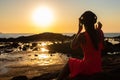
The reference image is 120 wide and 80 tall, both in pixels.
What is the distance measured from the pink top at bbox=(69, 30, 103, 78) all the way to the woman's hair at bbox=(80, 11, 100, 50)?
0.13 metres

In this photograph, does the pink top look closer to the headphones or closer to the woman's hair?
the woman's hair

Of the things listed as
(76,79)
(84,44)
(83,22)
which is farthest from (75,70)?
(83,22)

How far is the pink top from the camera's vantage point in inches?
278

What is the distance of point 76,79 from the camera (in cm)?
743

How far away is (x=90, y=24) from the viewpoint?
6.95 meters

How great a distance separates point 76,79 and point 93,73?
1.52ft

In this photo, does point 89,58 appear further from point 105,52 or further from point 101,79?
point 105,52

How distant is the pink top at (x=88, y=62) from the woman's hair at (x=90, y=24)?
13 cm

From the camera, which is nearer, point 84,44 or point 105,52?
point 84,44

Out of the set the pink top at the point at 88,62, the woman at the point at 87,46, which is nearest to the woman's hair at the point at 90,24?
the woman at the point at 87,46

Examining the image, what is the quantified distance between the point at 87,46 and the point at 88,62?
1.40 feet

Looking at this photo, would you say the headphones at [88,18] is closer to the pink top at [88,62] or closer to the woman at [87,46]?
the woman at [87,46]

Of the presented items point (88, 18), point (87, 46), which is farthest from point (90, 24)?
point (87, 46)

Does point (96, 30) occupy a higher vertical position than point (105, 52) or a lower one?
higher
